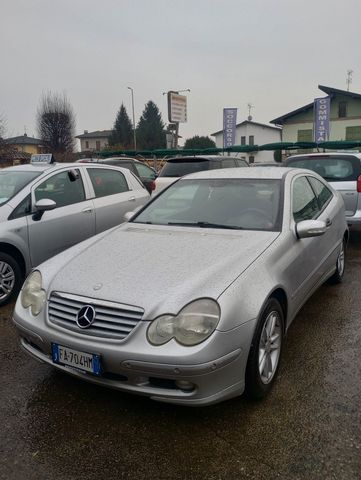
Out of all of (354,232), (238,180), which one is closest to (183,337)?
(238,180)

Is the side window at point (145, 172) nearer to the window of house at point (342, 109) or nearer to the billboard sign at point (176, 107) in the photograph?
the billboard sign at point (176, 107)

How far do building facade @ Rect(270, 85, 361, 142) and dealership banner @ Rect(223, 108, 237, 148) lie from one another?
12.2m

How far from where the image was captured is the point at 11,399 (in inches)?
110

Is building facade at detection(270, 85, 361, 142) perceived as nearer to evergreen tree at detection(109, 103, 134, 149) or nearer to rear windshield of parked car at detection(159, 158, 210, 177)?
rear windshield of parked car at detection(159, 158, 210, 177)

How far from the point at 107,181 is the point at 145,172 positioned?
6.27m

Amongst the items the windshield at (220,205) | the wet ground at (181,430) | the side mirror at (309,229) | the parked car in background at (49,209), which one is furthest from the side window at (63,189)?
the side mirror at (309,229)

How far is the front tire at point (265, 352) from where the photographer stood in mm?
2500

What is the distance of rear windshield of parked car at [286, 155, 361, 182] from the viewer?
6770 millimetres

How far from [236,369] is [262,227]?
1.30 meters

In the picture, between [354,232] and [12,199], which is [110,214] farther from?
[354,232]

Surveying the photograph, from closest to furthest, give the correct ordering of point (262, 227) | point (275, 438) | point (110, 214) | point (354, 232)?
point (275, 438), point (262, 227), point (110, 214), point (354, 232)

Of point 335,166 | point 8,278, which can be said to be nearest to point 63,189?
point 8,278

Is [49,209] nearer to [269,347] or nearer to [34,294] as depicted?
[34,294]

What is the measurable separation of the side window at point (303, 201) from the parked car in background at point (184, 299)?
0.09 ft
